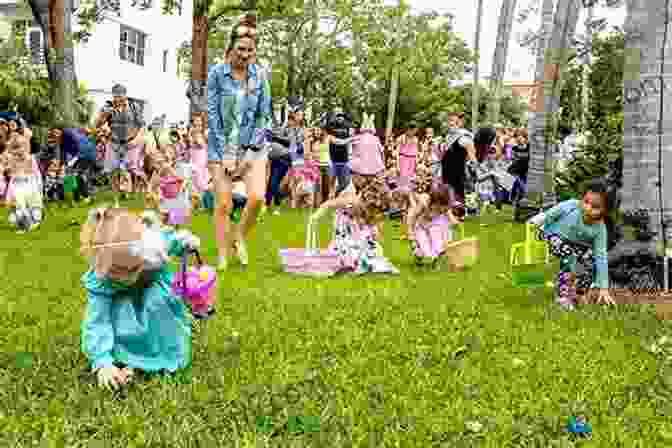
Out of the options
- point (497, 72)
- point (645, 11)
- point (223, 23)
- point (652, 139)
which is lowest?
point (652, 139)

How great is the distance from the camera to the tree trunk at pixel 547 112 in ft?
42.2

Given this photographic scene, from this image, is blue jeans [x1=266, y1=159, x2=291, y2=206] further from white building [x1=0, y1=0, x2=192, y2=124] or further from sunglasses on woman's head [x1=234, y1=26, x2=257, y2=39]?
white building [x1=0, y1=0, x2=192, y2=124]

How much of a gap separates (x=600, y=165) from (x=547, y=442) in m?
10.8

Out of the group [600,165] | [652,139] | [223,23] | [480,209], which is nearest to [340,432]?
[652,139]

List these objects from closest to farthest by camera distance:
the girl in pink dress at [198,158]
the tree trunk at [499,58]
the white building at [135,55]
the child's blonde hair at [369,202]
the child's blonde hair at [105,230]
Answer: the child's blonde hair at [105,230], the child's blonde hair at [369,202], the girl in pink dress at [198,158], the tree trunk at [499,58], the white building at [135,55]

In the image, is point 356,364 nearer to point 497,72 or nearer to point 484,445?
point 484,445

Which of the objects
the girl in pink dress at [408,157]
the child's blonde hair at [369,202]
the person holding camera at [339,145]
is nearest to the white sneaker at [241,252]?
the child's blonde hair at [369,202]

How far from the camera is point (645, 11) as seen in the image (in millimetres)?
6562

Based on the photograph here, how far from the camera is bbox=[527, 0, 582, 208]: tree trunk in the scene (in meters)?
12.9

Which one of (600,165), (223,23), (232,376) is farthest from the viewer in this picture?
(223,23)

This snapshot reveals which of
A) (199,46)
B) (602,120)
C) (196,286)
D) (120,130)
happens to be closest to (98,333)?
(196,286)

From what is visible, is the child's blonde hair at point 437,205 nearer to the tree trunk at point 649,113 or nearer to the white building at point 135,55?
the tree trunk at point 649,113

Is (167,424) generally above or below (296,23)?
below

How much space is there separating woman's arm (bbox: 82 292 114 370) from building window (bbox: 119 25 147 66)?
3522 centimetres
